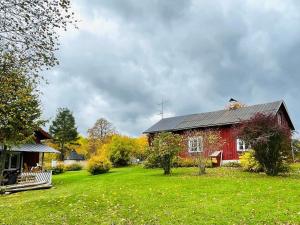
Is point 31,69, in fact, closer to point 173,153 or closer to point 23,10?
point 23,10

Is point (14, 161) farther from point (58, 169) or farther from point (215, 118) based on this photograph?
point (215, 118)

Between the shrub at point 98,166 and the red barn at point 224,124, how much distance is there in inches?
278

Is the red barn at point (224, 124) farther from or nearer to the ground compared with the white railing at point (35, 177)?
farther from the ground

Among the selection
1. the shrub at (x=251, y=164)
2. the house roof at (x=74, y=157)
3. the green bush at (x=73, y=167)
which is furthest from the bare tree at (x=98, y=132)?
the shrub at (x=251, y=164)

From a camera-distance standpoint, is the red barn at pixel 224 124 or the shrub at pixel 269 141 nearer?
the shrub at pixel 269 141

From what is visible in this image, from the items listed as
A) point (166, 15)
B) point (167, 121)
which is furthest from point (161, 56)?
point (167, 121)

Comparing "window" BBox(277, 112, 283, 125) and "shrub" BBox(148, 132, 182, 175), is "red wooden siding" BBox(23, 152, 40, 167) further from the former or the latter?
"window" BBox(277, 112, 283, 125)

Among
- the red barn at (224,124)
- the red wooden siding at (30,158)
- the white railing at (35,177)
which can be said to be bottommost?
the white railing at (35,177)

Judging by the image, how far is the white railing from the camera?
872 inches

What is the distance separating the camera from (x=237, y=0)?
1402 cm

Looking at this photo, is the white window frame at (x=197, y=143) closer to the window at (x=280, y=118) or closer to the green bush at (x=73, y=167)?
the window at (x=280, y=118)

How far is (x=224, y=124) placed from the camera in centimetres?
3061

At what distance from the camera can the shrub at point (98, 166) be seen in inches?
1133

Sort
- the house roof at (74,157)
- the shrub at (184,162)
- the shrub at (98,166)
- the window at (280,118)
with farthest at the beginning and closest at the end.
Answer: the house roof at (74,157) → the window at (280,118) → the shrub at (98,166) → the shrub at (184,162)
